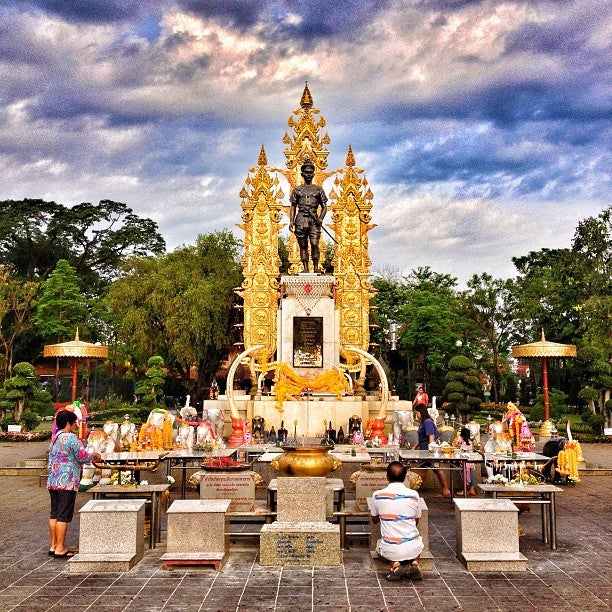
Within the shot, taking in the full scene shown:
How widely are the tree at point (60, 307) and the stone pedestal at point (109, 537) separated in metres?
39.0

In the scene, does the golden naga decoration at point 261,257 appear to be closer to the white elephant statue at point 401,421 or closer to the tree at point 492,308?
the white elephant statue at point 401,421

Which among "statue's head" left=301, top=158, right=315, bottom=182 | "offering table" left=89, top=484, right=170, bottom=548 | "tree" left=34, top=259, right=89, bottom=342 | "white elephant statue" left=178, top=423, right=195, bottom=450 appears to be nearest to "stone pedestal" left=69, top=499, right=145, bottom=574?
"offering table" left=89, top=484, right=170, bottom=548

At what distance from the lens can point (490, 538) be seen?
905 centimetres

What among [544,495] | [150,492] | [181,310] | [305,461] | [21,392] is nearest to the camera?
[305,461]

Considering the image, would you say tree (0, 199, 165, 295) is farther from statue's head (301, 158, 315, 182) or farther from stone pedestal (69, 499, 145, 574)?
stone pedestal (69, 499, 145, 574)

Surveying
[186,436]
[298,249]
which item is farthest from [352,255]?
[186,436]

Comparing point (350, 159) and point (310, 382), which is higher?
point (350, 159)

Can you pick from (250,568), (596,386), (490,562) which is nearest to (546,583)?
(490,562)

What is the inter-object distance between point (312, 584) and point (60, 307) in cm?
4206

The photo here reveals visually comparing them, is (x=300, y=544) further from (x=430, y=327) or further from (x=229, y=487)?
(x=430, y=327)

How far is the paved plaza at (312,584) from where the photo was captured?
7.57 metres

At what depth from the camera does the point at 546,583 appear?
328 inches

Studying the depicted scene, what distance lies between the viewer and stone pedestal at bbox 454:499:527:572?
29.1 feet

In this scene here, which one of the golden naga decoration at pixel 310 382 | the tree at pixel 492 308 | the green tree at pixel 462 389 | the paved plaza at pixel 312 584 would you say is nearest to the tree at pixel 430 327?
the tree at pixel 492 308
